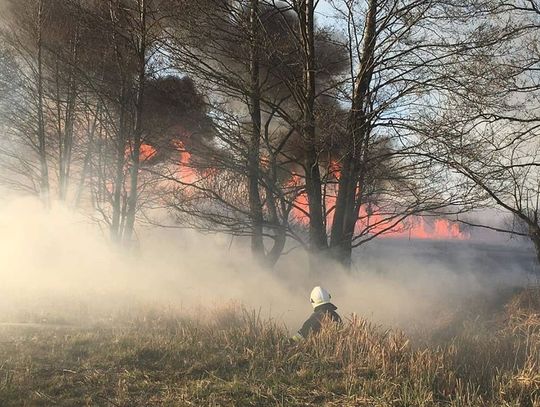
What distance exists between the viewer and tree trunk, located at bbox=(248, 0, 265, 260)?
938 cm

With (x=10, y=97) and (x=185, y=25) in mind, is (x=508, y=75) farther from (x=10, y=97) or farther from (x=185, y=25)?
(x=10, y=97)

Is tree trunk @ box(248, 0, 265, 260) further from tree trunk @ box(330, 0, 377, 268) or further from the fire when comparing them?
the fire

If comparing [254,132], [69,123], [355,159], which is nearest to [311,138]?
[355,159]

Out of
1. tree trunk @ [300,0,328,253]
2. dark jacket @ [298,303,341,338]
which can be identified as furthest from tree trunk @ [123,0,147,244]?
dark jacket @ [298,303,341,338]

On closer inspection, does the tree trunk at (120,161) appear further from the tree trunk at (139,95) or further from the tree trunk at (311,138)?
the tree trunk at (311,138)

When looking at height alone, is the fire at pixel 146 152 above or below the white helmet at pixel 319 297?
above

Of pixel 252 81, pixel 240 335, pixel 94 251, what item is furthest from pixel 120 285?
pixel 240 335

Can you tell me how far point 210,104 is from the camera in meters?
10.3

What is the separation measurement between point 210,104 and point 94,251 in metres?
6.00

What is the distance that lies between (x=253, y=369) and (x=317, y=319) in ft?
5.48

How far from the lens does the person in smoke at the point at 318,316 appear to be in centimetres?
552

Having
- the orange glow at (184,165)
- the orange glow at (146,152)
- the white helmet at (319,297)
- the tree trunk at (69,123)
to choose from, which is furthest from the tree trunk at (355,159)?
the tree trunk at (69,123)

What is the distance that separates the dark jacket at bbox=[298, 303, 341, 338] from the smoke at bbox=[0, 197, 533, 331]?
2.10m

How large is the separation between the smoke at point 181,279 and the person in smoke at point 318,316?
6.40ft
